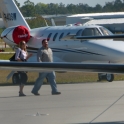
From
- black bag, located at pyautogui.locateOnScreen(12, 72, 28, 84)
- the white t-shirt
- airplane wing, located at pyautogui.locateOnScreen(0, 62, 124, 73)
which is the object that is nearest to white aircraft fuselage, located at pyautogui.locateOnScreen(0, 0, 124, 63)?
the white t-shirt

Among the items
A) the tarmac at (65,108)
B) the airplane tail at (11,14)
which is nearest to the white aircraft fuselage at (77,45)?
the airplane tail at (11,14)

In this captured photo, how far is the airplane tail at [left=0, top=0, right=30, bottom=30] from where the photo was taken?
75.4 ft

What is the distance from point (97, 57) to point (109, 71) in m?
12.3

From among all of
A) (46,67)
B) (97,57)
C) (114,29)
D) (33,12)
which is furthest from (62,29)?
(33,12)

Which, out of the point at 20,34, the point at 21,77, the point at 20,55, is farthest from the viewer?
the point at 20,34

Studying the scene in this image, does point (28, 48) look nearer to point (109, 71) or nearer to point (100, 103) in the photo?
point (100, 103)

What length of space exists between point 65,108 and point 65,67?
233 cm

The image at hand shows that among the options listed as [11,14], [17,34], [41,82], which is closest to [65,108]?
[41,82]

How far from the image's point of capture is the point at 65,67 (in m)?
5.66

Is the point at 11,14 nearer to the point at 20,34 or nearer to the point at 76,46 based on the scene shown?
the point at 20,34

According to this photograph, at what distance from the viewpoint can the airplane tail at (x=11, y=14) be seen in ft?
75.4

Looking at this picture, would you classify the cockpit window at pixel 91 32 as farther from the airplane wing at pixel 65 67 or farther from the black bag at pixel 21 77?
the airplane wing at pixel 65 67

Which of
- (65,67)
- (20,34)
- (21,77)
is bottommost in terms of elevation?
(20,34)

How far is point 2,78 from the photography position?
11336mm
